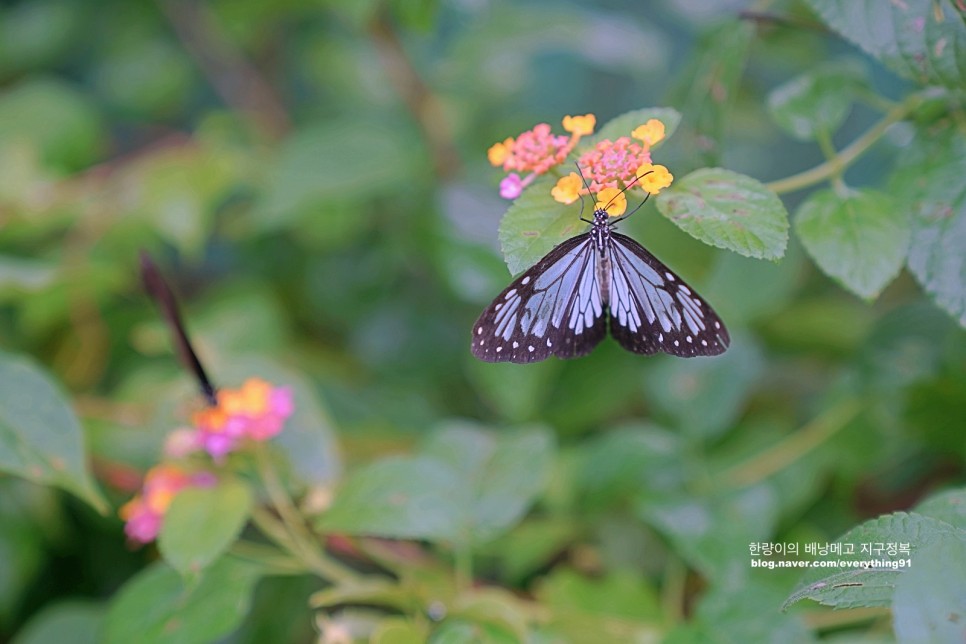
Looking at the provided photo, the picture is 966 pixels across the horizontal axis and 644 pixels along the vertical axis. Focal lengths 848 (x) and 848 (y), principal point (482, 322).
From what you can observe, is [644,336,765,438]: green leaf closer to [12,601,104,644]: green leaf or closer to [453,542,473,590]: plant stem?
[453,542,473,590]: plant stem

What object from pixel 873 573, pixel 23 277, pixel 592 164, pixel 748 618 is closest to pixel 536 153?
pixel 592 164

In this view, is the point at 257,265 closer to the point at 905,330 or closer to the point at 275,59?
the point at 275,59

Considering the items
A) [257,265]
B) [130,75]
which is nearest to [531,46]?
[257,265]

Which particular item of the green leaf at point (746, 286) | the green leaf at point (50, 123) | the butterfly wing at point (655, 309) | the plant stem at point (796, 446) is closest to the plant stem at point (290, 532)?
the butterfly wing at point (655, 309)

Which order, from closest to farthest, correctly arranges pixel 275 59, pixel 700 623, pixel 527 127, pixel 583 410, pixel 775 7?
pixel 700 623 → pixel 775 7 → pixel 583 410 → pixel 527 127 → pixel 275 59

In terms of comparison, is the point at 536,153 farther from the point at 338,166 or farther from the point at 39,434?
the point at 338,166

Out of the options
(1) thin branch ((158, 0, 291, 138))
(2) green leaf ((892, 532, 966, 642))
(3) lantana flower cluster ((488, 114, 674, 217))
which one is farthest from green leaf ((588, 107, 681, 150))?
(1) thin branch ((158, 0, 291, 138))
